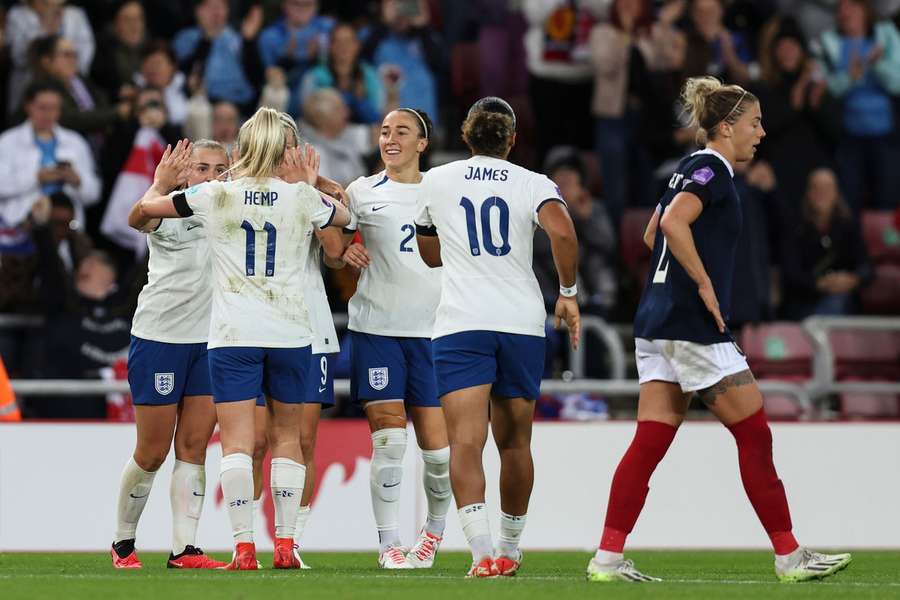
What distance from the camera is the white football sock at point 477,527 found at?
8336mm

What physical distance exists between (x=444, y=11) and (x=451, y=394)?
990cm

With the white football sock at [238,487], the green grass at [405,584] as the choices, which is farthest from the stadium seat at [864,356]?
the white football sock at [238,487]

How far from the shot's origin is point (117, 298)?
46.4ft

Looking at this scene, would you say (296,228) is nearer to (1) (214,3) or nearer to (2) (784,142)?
(1) (214,3)

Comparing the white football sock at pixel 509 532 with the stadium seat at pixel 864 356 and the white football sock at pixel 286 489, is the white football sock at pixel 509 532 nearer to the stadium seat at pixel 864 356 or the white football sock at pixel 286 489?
the white football sock at pixel 286 489

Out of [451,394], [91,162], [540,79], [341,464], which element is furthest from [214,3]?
[451,394]

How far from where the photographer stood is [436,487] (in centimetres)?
959

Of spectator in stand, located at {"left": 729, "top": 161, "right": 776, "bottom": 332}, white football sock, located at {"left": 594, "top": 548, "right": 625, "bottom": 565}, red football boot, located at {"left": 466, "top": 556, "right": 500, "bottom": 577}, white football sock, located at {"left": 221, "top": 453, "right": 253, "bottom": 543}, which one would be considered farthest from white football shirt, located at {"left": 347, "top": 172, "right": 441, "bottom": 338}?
spectator in stand, located at {"left": 729, "top": 161, "right": 776, "bottom": 332}

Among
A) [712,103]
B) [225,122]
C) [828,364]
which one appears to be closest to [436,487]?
[712,103]

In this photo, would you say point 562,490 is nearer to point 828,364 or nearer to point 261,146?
point 828,364

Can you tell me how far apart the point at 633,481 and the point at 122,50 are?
31.0 feet

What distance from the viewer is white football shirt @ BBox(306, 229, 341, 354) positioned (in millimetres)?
9664

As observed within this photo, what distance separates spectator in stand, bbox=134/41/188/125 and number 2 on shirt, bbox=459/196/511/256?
757cm

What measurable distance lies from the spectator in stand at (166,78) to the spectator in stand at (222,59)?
306 mm
